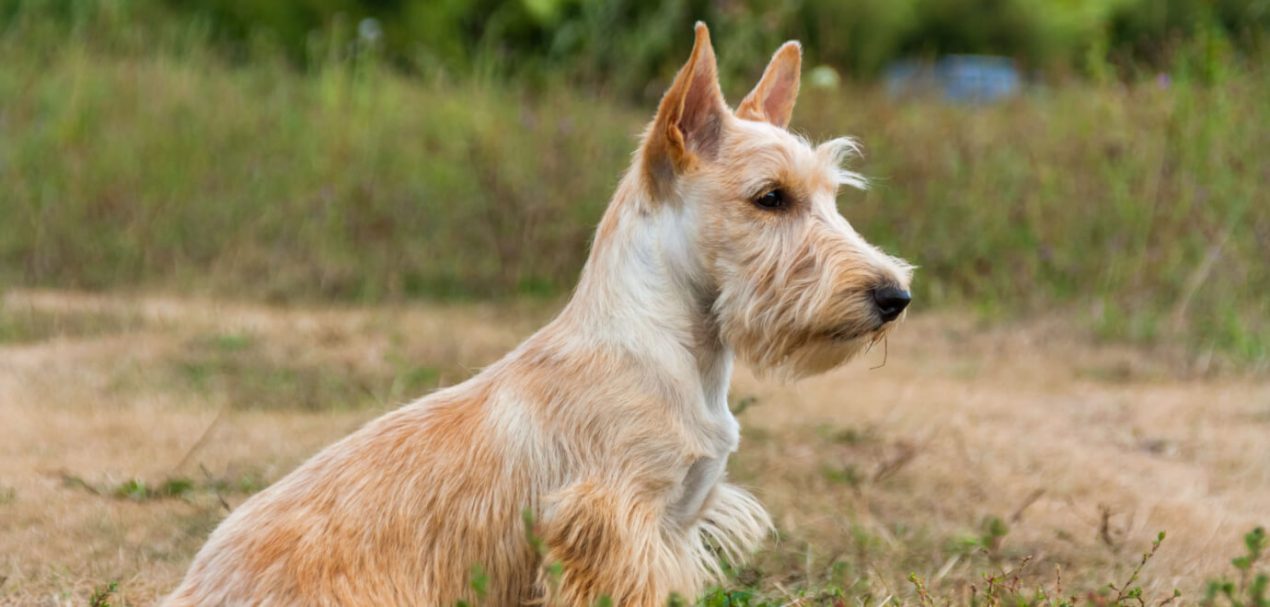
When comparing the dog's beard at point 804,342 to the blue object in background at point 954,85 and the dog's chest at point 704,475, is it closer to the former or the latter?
the dog's chest at point 704,475

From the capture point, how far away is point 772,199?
4074mm

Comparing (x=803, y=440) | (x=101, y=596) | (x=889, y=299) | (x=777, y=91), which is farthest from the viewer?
(x=803, y=440)

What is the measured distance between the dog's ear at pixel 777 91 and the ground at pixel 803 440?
1.25m

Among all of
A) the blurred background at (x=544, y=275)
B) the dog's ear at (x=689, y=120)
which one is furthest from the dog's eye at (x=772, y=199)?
the blurred background at (x=544, y=275)

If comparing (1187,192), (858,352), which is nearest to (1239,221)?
(1187,192)

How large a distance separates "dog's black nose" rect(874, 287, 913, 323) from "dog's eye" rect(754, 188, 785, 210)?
1.35ft

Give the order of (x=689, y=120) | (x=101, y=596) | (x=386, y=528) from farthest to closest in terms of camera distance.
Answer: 1. (x=101, y=596)
2. (x=689, y=120)
3. (x=386, y=528)

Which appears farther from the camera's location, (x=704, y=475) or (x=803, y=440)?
(x=803, y=440)

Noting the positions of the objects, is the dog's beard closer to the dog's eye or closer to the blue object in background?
the dog's eye

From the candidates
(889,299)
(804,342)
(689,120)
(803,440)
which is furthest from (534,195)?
(889,299)

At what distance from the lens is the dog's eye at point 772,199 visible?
13.3 ft

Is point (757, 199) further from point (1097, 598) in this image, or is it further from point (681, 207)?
point (1097, 598)

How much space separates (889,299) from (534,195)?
6.58 metres

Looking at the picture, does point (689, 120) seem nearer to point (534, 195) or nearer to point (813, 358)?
point (813, 358)
